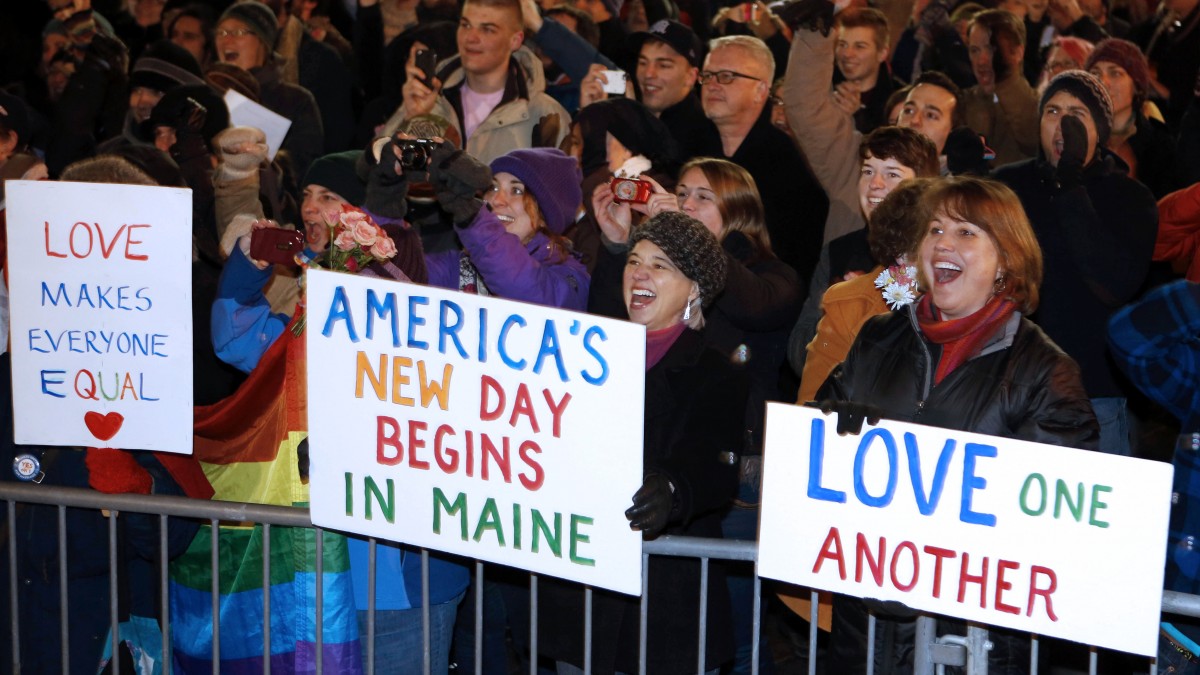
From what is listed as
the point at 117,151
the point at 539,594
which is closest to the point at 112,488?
the point at 539,594

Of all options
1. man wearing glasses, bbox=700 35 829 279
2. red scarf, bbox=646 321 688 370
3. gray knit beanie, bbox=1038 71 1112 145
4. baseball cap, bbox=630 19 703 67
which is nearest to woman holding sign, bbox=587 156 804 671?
red scarf, bbox=646 321 688 370

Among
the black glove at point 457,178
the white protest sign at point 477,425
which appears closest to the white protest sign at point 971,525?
the white protest sign at point 477,425

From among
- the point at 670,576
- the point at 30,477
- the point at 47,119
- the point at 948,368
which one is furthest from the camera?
the point at 47,119

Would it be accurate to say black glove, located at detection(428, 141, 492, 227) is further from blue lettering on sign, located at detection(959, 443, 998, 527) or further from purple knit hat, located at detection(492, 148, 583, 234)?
blue lettering on sign, located at detection(959, 443, 998, 527)

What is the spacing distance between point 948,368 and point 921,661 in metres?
0.79

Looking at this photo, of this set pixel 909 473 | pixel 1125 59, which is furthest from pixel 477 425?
pixel 1125 59

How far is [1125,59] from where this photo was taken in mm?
7012

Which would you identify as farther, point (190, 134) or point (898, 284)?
point (190, 134)

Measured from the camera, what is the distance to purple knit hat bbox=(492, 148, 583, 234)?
539 cm

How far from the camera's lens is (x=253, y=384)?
4617 mm

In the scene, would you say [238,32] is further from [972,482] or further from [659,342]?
[972,482]

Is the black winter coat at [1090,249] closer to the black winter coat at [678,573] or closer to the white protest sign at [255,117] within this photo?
the black winter coat at [678,573]

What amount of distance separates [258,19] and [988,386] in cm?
619

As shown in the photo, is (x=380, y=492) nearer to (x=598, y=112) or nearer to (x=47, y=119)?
(x=598, y=112)
